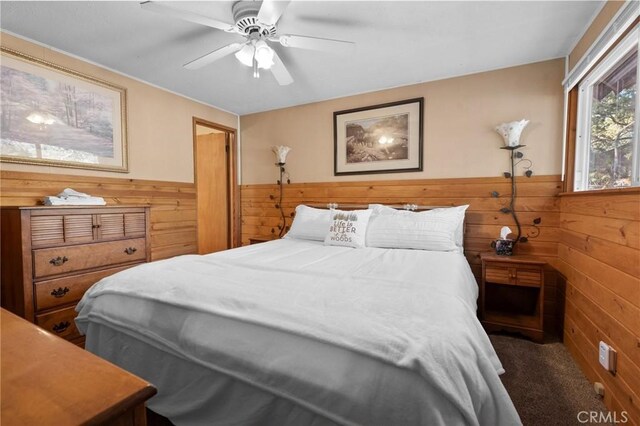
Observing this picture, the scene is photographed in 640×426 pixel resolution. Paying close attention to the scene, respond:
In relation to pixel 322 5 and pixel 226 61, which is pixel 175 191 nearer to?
pixel 226 61

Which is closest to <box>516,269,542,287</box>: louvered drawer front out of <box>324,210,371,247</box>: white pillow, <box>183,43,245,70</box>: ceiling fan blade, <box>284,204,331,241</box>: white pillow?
<box>324,210,371,247</box>: white pillow

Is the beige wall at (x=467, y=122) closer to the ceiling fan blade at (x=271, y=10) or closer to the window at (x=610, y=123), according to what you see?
the window at (x=610, y=123)

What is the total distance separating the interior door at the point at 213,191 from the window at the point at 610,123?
3.80 meters

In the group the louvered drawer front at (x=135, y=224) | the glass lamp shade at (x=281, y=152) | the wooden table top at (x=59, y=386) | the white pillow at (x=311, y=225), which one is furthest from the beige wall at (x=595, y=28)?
the louvered drawer front at (x=135, y=224)

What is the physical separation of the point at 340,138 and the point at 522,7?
1896 mm

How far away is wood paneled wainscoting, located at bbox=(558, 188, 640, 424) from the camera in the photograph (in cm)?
128

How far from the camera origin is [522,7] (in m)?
1.79

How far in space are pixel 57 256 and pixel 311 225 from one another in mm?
1898

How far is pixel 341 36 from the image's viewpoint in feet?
6.91

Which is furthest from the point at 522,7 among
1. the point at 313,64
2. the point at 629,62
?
the point at 313,64

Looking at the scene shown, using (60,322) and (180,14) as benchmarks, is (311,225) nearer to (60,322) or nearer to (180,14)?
(180,14)

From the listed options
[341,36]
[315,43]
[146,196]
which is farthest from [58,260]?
[341,36]

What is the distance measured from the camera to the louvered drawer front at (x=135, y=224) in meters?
2.34

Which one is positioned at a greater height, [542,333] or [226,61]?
[226,61]
